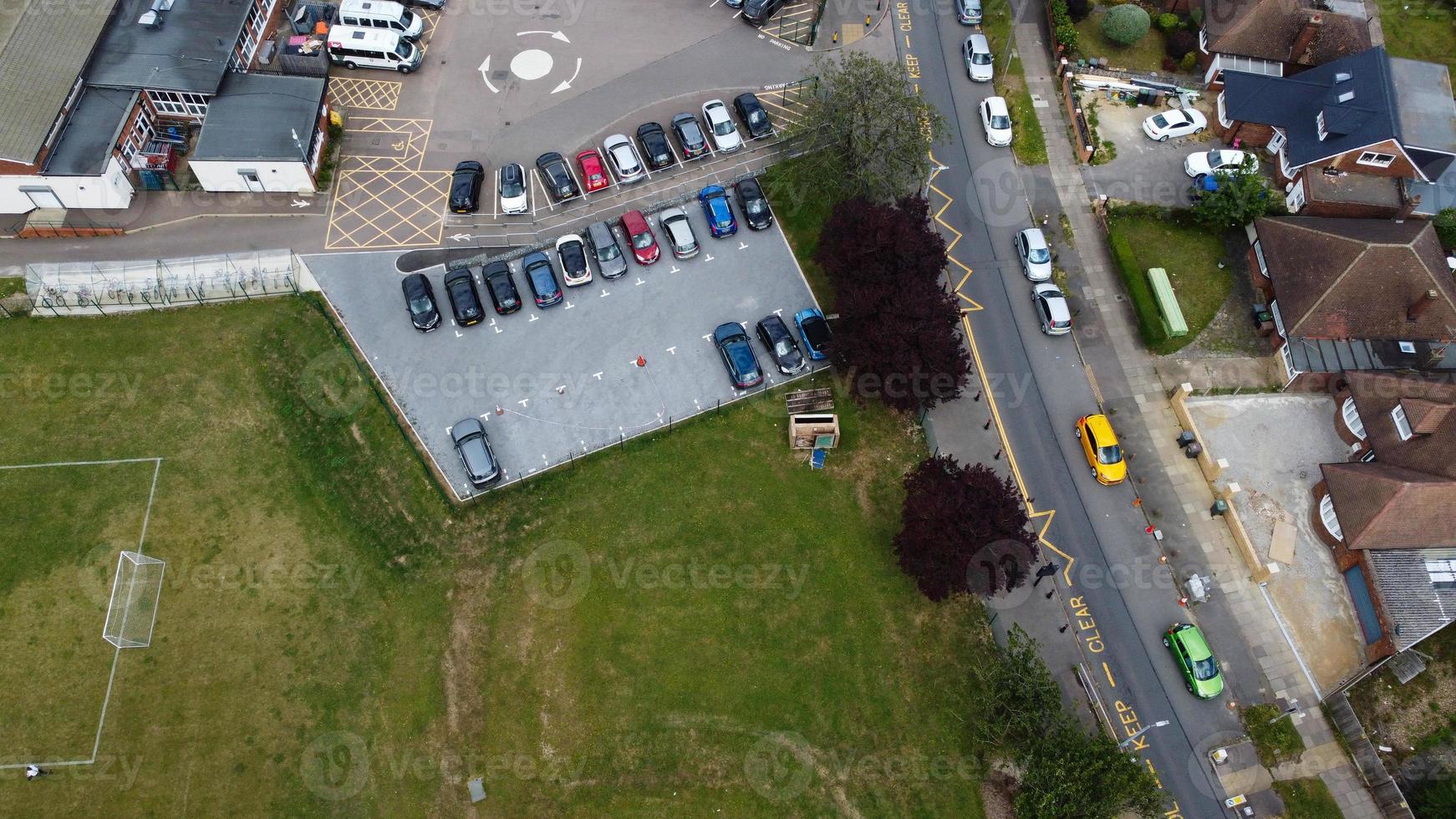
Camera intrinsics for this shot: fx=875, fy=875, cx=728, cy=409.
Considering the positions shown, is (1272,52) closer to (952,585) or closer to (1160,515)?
(1160,515)

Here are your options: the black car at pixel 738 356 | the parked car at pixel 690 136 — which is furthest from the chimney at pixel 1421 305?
the parked car at pixel 690 136

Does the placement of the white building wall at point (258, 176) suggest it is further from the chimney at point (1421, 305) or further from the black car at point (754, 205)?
the chimney at point (1421, 305)

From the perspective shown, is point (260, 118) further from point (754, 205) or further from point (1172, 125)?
point (1172, 125)

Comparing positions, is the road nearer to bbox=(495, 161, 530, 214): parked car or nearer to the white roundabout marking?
bbox=(495, 161, 530, 214): parked car

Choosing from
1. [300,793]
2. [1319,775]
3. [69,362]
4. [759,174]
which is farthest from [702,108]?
[1319,775]

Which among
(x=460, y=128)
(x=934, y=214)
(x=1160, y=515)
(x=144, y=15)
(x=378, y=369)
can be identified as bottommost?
(x=1160, y=515)

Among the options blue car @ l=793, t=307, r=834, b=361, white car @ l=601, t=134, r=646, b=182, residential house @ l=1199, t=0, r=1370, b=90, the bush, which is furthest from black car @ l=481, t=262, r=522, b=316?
residential house @ l=1199, t=0, r=1370, b=90
